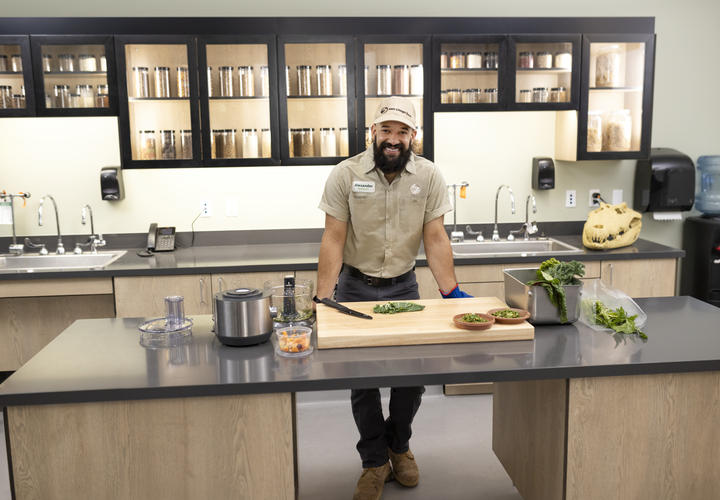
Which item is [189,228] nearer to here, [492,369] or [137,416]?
[137,416]

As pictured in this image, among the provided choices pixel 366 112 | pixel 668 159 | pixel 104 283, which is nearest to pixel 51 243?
pixel 104 283

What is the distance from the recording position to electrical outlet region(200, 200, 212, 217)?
458cm

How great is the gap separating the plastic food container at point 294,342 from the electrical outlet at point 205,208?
2.48 metres

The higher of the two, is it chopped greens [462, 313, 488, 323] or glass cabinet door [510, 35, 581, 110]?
glass cabinet door [510, 35, 581, 110]

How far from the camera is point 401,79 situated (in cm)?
422

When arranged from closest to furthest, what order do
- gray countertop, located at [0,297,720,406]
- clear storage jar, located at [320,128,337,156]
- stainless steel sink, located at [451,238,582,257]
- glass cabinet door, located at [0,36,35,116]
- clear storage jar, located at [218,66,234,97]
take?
gray countertop, located at [0,297,720,406] < glass cabinet door, located at [0,36,35,116] < clear storage jar, located at [218,66,234,97] < clear storage jar, located at [320,128,337,156] < stainless steel sink, located at [451,238,582,257]

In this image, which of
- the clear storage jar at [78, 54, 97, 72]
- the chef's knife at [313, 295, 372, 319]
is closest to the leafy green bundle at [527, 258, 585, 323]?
the chef's knife at [313, 295, 372, 319]

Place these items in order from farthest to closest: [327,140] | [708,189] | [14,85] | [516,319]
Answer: [708,189] < [327,140] < [14,85] < [516,319]

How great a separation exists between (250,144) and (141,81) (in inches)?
29.4

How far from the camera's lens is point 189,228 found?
Result: 4.60 m

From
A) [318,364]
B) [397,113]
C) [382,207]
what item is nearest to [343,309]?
[318,364]

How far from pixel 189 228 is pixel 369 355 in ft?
8.85

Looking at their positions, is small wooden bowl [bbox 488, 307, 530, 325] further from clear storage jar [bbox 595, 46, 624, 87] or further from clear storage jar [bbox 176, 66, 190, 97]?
clear storage jar [bbox 176, 66, 190, 97]

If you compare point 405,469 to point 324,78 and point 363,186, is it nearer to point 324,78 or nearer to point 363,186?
Answer: point 363,186
